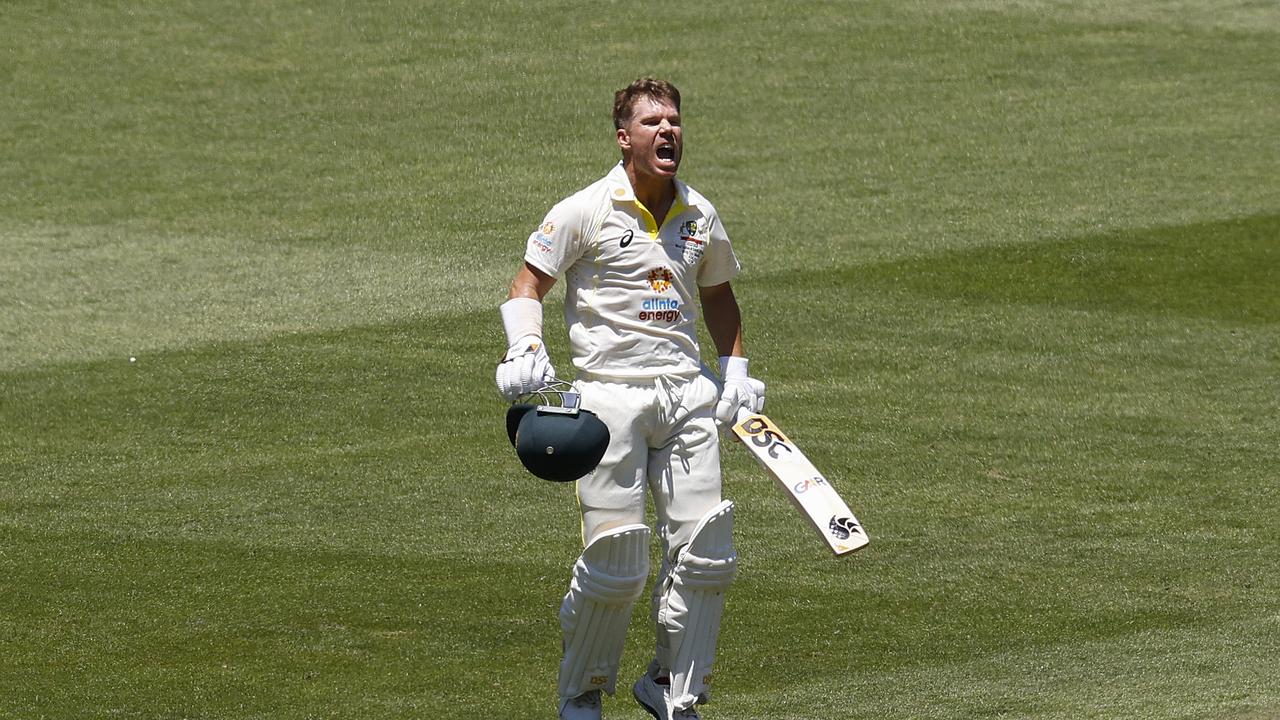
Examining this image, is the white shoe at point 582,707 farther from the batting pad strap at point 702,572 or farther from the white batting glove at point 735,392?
the white batting glove at point 735,392

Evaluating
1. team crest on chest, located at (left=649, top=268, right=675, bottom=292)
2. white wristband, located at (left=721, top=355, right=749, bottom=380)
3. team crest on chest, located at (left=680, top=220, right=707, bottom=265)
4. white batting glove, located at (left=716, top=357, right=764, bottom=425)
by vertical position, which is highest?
team crest on chest, located at (left=680, top=220, right=707, bottom=265)

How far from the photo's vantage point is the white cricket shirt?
22.5 ft

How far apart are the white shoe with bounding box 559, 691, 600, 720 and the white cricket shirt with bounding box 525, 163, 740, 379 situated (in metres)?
1.20

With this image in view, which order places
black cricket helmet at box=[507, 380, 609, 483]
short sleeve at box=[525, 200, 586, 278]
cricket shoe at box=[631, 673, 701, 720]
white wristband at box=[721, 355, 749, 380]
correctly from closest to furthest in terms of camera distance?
black cricket helmet at box=[507, 380, 609, 483]
short sleeve at box=[525, 200, 586, 278]
cricket shoe at box=[631, 673, 701, 720]
white wristband at box=[721, 355, 749, 380]

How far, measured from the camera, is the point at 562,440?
640cm

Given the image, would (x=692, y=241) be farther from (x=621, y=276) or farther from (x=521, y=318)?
(x=521, y=318)

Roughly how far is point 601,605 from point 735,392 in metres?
0.97

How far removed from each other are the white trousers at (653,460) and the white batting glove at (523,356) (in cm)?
28

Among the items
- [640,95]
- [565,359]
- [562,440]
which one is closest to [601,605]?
[562,440]

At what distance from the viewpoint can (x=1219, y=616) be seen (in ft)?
29.0

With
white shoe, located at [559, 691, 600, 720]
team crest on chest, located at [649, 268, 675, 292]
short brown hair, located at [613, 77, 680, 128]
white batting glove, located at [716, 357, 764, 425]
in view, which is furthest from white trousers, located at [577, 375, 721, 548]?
short brown hair, located at [613, 77, 680, 128]

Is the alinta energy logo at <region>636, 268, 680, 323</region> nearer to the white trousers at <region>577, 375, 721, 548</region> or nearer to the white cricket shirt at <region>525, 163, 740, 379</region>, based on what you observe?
the white cricket shirt at <region>525, 163, 740, 379</region>

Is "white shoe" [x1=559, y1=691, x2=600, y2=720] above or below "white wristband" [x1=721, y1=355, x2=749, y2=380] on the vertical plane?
below

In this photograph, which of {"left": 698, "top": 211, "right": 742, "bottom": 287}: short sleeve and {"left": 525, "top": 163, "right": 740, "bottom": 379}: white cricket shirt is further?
{"left": 698, "top": 211, "right": 742, "bottom": 287}: short sleeve
